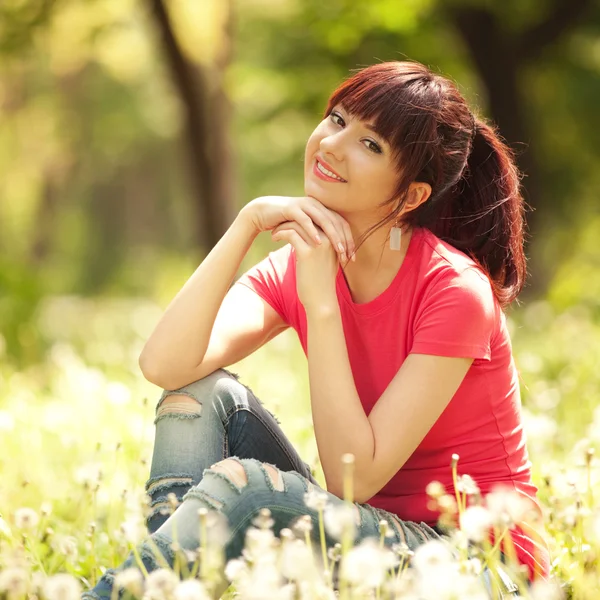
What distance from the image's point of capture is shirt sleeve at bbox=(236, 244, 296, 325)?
2.81m

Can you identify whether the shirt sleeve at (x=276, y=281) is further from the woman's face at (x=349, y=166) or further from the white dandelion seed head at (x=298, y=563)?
the white dandelion seed head at (x=298, y=563)

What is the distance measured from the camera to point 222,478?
2.02 metres

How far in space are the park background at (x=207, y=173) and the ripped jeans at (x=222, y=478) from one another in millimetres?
292

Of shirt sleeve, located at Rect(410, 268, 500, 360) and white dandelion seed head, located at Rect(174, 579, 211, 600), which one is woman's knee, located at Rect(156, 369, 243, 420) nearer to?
shirt sleeve, located at Rect(410, 268, 500, 360)

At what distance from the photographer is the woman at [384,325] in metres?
2.24

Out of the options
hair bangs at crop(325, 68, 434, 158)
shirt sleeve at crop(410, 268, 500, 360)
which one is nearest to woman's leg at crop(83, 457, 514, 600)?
shirt sleeve at crop(410, 268, 500, 360)

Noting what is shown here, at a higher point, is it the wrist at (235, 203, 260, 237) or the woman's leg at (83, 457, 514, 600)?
the wrist at (235, 203, 260, 237)

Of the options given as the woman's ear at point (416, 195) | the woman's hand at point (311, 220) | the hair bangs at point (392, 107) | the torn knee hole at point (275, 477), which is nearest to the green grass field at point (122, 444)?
the torn knee hole at point (275, 477)

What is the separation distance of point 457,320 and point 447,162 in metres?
0.49

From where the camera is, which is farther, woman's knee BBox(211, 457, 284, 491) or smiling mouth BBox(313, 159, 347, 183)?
smiling mouth BBox(313, 159, 347, 183)

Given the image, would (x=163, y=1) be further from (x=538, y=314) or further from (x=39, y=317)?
(x=538, y=314)

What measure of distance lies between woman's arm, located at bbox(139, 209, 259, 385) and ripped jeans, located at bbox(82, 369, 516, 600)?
0.07 m

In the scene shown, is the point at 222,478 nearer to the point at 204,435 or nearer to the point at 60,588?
the point at 204,435

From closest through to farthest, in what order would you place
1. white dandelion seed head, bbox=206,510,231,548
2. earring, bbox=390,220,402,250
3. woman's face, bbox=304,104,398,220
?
1. white dandelion seed head, bbox=206,510,231,548
2. woman's face, bbox=304,104,398,220
3. earring, bbox=390,220,402,250
